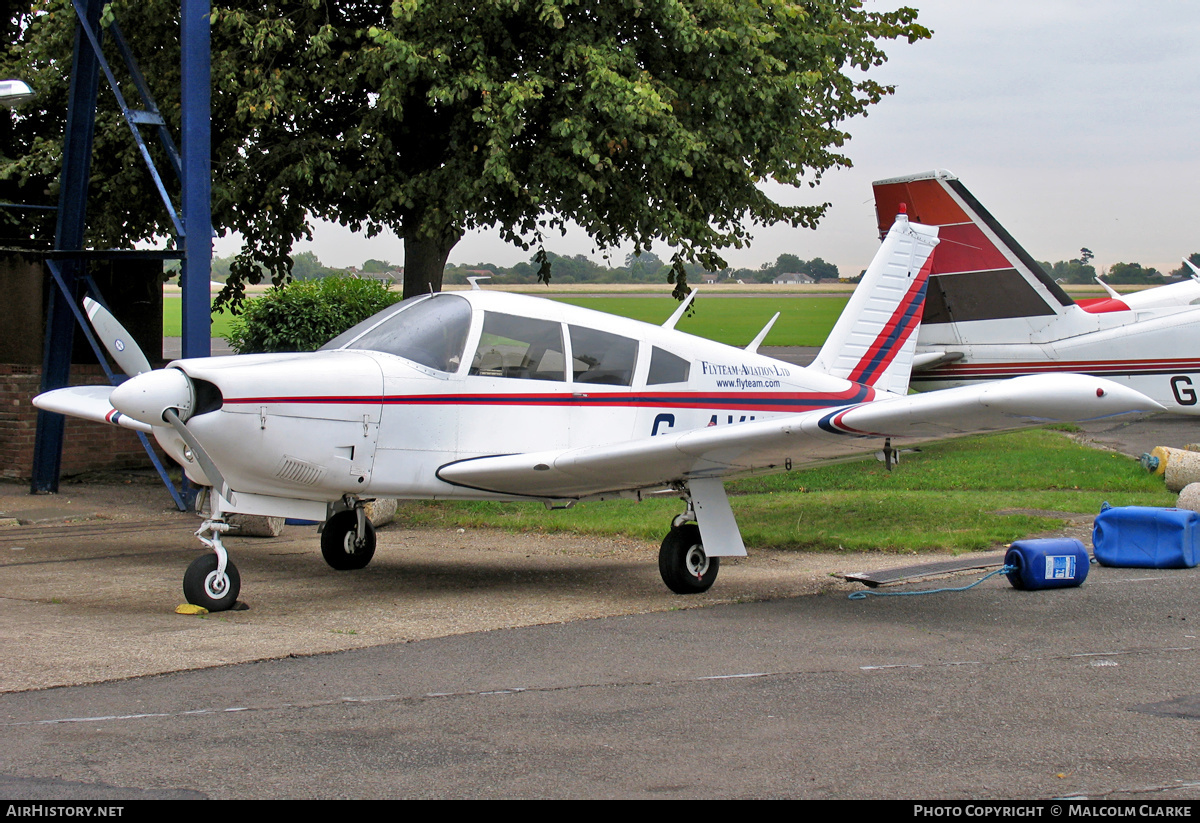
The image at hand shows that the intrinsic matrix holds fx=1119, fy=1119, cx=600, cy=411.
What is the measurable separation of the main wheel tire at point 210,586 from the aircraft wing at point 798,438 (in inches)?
60.8

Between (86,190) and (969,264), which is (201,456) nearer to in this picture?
(86,190)

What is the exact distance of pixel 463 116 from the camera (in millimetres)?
12883

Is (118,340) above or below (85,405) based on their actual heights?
above

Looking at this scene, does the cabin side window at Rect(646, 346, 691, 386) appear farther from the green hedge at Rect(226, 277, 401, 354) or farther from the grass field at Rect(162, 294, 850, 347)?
the grass field at Rect(162, 294, 850, 347)

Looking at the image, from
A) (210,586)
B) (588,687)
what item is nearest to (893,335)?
(588,687)

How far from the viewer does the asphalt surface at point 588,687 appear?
3938 mm

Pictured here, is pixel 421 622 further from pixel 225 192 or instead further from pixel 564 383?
pixel 225 192

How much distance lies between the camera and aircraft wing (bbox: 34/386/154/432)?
923cm

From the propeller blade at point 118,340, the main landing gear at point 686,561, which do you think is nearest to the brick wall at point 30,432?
the propeller blade at point 118,340

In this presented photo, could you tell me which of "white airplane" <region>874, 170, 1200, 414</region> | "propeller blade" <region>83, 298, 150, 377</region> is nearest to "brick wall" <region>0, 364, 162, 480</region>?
"propeller blade" <region>83, 298, 150, 377</region>

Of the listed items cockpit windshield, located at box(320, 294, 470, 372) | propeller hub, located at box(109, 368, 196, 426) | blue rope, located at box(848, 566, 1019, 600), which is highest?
cockpit windshield, located at box(320, 294, 470, 372)

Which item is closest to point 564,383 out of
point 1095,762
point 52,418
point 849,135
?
point 1095,762

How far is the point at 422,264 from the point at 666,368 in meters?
7.00

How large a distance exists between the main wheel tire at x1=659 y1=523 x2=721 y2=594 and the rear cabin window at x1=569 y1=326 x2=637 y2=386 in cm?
123
